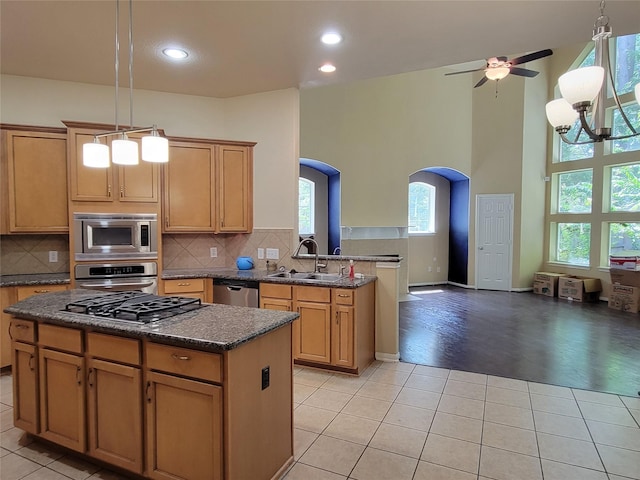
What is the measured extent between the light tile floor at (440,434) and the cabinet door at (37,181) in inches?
58.6

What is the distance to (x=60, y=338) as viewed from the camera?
7.13ft

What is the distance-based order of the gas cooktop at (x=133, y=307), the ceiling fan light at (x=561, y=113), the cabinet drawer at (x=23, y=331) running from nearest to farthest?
the gas cooktop at (x=133, y=307) < the cabinet drawer at (x=23, y=331) < the ceiling fan light at (x=561, y=113)

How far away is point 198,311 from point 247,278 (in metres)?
1.57

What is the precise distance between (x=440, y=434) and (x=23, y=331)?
269cm

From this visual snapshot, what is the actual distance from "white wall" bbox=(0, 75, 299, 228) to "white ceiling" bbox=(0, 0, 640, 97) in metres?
0.30

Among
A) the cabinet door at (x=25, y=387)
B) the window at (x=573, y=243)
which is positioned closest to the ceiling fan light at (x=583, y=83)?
the cabinet door at (x=25, y=387)

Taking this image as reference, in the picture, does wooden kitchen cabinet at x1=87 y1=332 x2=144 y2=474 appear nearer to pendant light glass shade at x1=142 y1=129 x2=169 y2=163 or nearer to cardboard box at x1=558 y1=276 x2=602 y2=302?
pendant light glass shade at x1=142 y1=129 x2=169 y2=163

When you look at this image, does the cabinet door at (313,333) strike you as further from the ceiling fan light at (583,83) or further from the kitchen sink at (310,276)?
the ceiling fan light at (583,83)

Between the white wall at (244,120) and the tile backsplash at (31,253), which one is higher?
the white wall at (244,120)

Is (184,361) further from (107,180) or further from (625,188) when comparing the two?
(625,188)

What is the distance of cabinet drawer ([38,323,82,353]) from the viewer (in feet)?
6.93

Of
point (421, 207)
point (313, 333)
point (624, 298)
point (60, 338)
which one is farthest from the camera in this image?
point (421, 207)

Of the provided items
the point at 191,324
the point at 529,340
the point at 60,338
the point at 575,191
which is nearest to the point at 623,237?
the point at 575,191

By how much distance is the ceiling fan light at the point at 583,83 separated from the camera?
2523 millimetres
